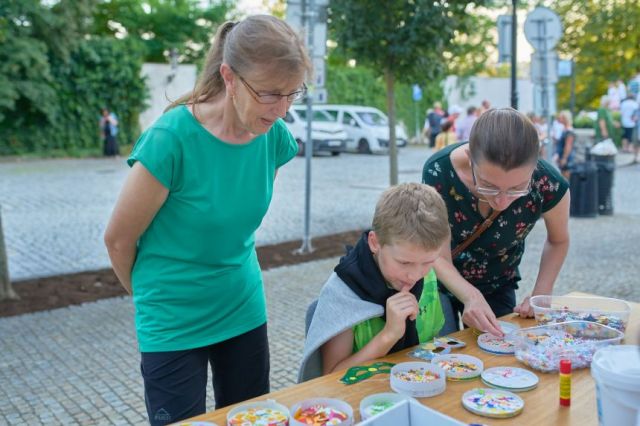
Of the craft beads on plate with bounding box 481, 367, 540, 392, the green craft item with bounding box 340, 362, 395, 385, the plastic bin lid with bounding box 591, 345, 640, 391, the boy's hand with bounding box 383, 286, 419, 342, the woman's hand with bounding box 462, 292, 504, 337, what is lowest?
the craft beads on plate with bounding box 481, 367, 540, 392

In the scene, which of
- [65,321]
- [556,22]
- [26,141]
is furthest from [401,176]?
[26,141]

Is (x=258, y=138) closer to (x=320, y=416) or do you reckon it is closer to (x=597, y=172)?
(x=320, y=416)

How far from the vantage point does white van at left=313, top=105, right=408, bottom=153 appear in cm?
2230

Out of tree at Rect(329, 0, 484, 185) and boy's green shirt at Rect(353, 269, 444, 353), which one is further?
tree at Rect(329, 0, 484, 185)

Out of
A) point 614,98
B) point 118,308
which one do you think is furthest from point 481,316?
point 614,98

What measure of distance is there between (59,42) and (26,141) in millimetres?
3451

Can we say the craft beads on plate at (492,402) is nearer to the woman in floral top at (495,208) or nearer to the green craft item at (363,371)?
the green craft item at (363,371)

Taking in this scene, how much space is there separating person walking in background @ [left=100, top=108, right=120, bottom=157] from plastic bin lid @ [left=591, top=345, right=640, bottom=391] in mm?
22701

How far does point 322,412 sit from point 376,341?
459 mm

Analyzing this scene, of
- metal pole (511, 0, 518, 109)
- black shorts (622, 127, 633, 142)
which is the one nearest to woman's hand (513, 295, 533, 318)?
metal pole (511, 0, 518, 109)

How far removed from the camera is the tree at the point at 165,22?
27325 millimetres

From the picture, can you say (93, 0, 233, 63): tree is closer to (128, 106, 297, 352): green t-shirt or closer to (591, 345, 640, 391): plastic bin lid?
(128, 106, 297, 352): green t-shirt

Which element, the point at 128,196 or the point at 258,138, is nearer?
the point at 128,196

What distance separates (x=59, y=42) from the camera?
21.9 metres
